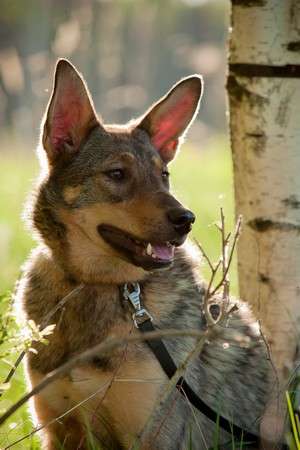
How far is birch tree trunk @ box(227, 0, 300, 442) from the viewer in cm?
471

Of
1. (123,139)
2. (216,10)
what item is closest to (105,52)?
(216,10)

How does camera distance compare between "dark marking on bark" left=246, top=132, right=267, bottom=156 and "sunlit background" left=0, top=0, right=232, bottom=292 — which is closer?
"dark marking on bark" left=246, top=132, right=267, bottom=156

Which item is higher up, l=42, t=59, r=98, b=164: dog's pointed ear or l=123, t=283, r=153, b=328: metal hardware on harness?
l=42, t=59, r=98, b=164: dog's pointed ear

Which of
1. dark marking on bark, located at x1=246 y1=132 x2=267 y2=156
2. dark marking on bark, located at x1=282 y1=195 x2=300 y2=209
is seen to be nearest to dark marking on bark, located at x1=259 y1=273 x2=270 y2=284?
dark marking on bark, located at x1=282 y1=195 x2=300 y2=209

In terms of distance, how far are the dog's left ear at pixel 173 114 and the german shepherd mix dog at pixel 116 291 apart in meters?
0.01

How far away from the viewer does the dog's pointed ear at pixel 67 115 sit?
441cm

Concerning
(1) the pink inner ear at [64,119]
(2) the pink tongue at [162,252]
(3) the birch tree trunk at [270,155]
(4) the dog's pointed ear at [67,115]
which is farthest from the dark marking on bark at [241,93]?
(2) the pink tongue at [162,252]

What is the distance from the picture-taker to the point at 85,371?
4.24 m

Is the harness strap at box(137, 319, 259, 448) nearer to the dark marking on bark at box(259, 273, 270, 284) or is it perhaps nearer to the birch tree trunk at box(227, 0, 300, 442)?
the birch tree trunk at box(227, 0, 300, 442)

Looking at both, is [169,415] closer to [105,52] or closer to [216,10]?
[105,52]

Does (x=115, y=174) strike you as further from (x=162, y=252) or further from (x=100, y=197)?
(x=162, y=252)

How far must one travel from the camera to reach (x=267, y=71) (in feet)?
15.6

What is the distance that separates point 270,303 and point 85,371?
1.19 metres

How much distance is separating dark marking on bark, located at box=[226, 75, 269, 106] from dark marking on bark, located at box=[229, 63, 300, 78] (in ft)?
0.20
